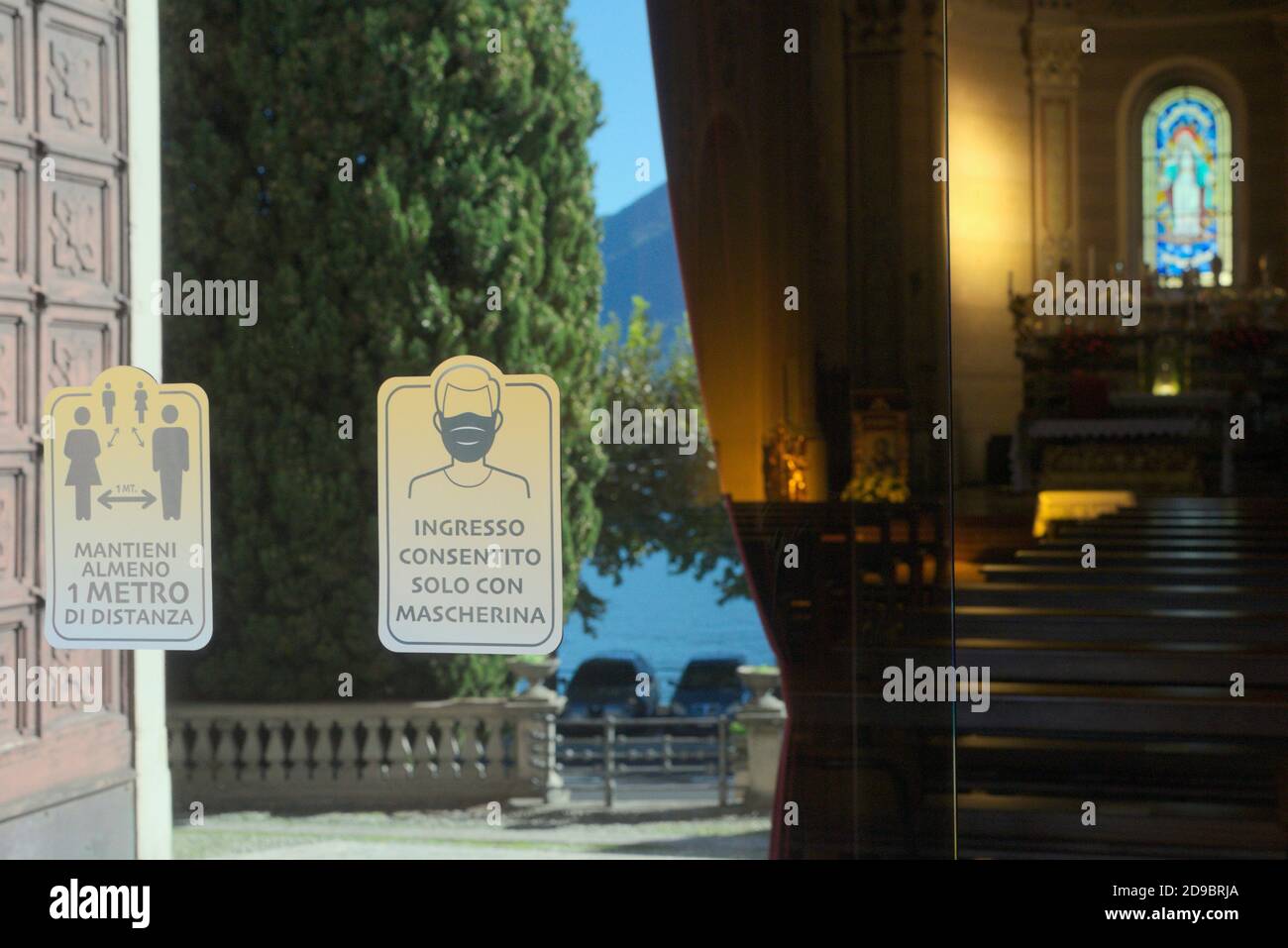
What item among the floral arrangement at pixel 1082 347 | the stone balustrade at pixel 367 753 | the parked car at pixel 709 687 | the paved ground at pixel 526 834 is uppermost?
the floral arrangement at pixel 1082 347

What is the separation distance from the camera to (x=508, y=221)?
305 cm

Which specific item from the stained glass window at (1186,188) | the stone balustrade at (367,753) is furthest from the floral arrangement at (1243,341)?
the stone balustrade at (367,753)

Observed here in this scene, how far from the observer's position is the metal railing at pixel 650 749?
3.07m

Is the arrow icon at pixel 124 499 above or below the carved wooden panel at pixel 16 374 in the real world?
below

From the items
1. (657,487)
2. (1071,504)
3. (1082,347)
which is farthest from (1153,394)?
(657,487)

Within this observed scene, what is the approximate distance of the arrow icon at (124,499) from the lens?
10.1ft

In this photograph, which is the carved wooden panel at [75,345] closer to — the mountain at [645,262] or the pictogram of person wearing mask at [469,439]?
the pictogram of person wearing mask at [469,439]

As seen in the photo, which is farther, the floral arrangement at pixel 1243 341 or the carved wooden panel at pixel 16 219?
the floral arrangement at pixel 1243 341

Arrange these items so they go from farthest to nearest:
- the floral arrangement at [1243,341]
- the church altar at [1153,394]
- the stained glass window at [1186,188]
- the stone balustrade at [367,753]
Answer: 1. the stained glass window at [1186,188]
2. the floral arrangement at [1243,341]
3. the church altar at [1153,394]
4. the stone balustrade at [367,753]

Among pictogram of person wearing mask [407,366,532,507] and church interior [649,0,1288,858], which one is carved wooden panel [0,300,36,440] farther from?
church interior [649,0,1288,858]

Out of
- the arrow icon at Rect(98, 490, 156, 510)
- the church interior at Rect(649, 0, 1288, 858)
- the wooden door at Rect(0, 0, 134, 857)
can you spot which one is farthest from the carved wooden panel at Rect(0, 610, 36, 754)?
the church interior at Rect(649, 0, 1288, 858)

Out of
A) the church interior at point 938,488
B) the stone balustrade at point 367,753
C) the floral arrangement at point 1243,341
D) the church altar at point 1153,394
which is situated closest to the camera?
the church interior at point 938,488
